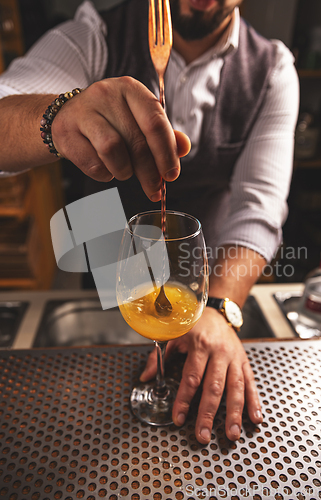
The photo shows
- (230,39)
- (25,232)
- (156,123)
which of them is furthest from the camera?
(25,232)

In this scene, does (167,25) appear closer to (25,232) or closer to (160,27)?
(160,27)

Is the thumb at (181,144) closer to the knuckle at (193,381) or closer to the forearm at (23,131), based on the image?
the forearm at (23,131)

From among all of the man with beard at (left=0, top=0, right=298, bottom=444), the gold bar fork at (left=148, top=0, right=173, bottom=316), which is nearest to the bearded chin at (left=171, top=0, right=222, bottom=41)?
the man with beard at (left=0, top=0, right=298, bottom=444)

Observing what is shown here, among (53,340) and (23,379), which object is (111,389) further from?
(53,340)

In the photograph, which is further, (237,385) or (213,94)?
(213,94)

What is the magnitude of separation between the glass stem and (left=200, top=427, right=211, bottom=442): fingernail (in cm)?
10

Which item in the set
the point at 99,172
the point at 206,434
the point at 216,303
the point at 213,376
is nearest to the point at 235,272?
the point at 216,303

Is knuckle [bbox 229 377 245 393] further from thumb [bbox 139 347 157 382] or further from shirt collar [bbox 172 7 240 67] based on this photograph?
shirt collar [bbox 172 7 240 67]

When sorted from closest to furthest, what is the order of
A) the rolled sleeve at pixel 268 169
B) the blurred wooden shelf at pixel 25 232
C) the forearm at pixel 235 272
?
the forearm at pixel 235 272
the rolled sleeve at pixel 268 169
the blurred wooden shelf at pixel 25 232

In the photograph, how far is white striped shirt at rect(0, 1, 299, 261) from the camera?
76cm

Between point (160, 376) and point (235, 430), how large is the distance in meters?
0.14

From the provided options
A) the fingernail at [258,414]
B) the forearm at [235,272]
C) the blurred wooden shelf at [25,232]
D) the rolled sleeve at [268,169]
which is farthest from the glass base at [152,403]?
the blurred wooden shelf at [25,232]

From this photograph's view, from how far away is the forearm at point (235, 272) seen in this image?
2.72ft

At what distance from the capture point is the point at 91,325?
1.01 meters
